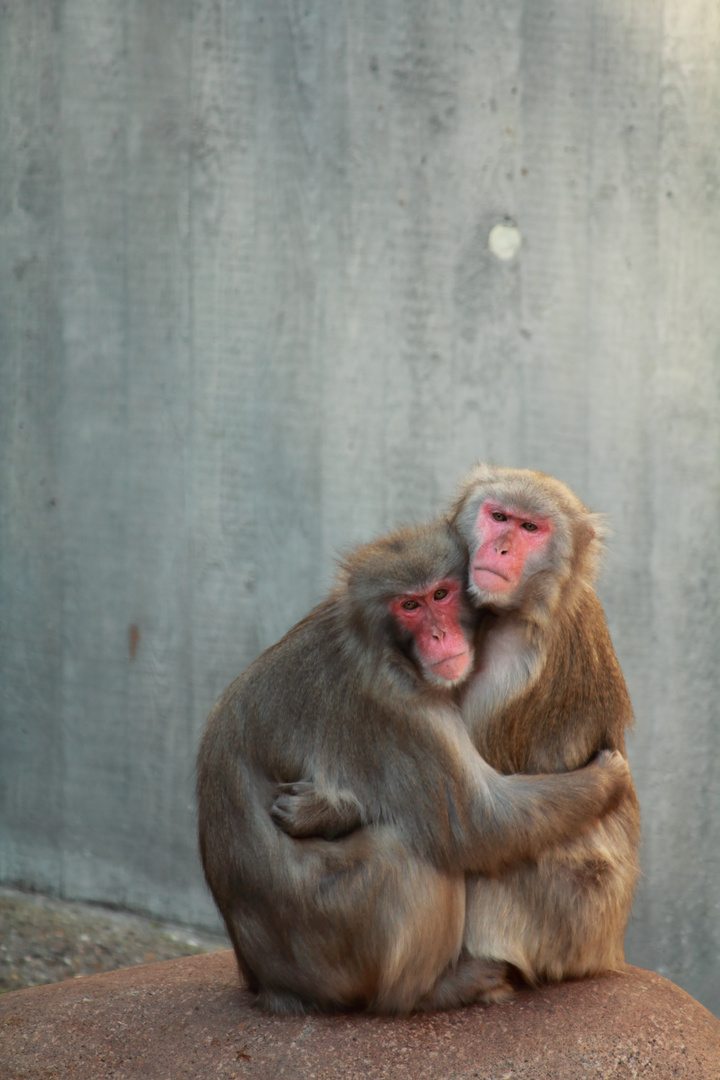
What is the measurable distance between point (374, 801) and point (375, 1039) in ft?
2.33

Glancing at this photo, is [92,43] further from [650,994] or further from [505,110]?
[650,994]

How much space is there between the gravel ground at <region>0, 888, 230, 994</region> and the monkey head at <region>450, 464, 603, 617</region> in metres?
3.48

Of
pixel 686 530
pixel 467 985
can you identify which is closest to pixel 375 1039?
pixel 467 985

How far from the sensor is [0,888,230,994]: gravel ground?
5.82 m

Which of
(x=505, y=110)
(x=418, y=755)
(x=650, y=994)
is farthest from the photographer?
A: (x=505, y=110)

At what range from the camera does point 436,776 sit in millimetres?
3455

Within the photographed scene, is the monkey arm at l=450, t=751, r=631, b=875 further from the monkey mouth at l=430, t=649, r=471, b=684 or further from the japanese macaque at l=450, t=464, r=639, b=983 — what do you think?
the monkey mouth at l=430, t=649, r=471, b=684

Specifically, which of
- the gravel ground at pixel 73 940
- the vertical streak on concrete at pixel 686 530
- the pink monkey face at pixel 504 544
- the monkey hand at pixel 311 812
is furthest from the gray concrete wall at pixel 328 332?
the monkey hand at pixel 311 812

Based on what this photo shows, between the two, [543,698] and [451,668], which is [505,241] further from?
[451,668]

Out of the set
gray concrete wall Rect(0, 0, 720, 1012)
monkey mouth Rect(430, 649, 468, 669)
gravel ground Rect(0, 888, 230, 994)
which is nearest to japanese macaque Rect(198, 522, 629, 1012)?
monkey mouth Rect(430, 649, 468, 669)

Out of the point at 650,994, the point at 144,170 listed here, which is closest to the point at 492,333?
the point at 144,170

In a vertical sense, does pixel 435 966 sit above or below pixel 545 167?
below

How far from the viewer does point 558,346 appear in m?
5.75

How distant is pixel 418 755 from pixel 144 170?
12.4 feet
